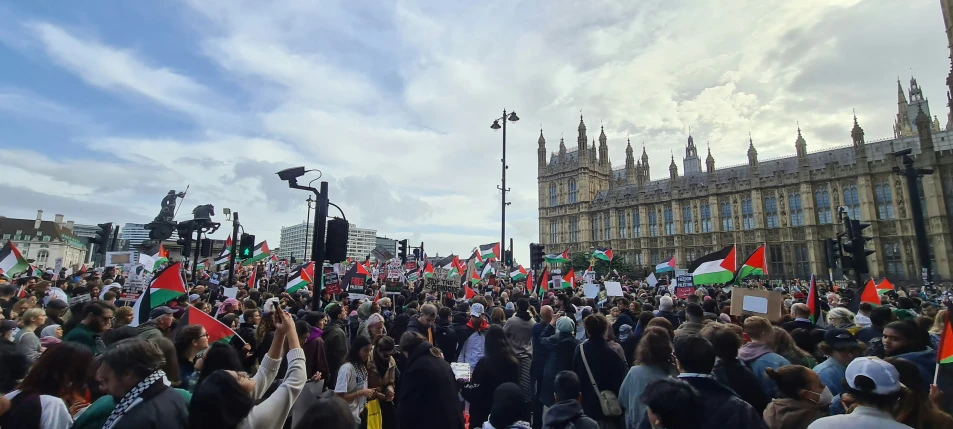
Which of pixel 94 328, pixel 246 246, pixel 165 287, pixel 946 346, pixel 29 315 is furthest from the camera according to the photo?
pixel 246 246

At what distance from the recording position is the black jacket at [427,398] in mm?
4191

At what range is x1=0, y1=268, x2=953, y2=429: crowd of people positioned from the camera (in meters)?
2.58

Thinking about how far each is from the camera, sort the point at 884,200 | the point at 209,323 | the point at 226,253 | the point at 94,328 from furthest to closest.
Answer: the point at 884,200 → the point at 226,253 → the point at 209,323 → the point at 94,328

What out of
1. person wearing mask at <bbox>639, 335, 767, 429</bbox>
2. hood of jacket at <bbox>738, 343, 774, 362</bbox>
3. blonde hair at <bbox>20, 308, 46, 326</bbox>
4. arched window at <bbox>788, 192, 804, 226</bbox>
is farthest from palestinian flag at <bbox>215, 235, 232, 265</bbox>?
arched window at <bbox>788, 192, 804, 226</bbox>

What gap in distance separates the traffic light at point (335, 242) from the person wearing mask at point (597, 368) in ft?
15.3

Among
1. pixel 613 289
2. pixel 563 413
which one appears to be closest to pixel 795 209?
pixel 613 289

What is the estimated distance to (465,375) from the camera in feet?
19.1

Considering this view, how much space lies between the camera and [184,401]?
263cm

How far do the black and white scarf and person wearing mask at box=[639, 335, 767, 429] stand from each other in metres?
2.98

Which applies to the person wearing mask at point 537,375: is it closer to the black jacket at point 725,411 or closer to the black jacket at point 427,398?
the black jacket at point 427,398

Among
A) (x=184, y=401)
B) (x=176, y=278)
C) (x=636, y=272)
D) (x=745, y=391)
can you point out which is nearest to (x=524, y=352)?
(x=745, y=391)

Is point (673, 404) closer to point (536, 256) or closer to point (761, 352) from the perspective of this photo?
point (761, 352)

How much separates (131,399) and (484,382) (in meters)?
3.39

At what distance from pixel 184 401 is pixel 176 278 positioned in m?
6.43
